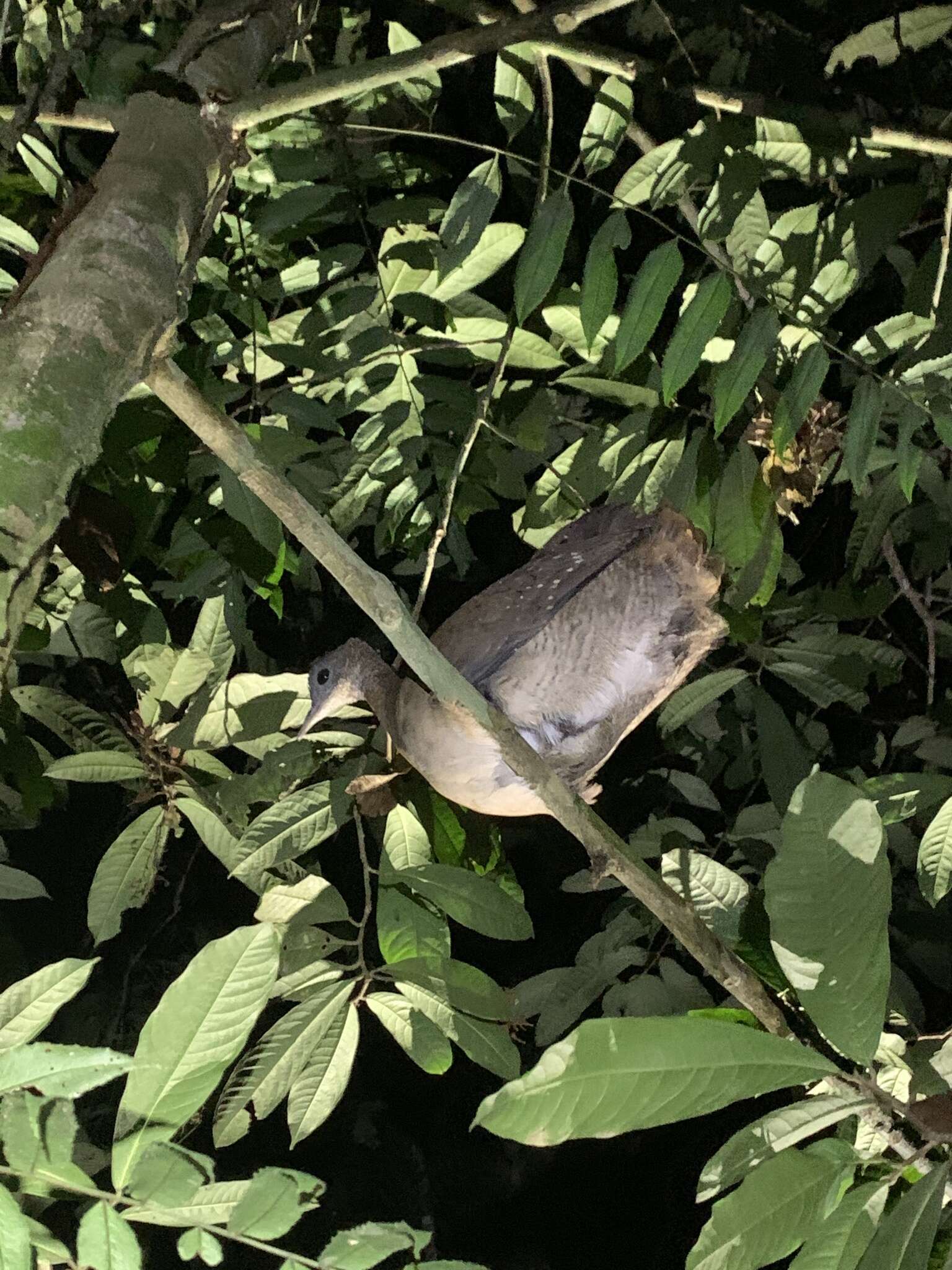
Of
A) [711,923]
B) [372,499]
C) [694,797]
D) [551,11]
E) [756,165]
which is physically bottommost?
[694,797]

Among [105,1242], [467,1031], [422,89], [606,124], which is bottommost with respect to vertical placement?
[467,1031]

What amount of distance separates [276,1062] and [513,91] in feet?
3.56

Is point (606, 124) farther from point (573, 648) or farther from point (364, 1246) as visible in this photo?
point (364, 1246)

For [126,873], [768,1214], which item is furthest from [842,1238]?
[126,873]

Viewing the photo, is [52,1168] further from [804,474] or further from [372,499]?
[804,474]

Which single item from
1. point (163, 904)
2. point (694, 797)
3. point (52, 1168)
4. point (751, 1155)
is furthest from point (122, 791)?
point (751, 1155)

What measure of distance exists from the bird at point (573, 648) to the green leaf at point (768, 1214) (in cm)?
37

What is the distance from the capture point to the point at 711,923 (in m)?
1.04

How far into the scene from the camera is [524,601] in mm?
920

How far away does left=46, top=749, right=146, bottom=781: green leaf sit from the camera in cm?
105

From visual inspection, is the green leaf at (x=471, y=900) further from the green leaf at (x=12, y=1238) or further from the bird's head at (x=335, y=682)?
the green leaf at (x=12, y=1238)

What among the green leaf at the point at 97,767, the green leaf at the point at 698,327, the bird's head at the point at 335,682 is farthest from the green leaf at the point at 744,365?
the green leaf at the point at 97,767

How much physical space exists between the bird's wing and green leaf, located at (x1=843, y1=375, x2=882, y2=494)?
0.20 metres

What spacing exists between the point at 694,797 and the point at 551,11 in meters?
1.12
